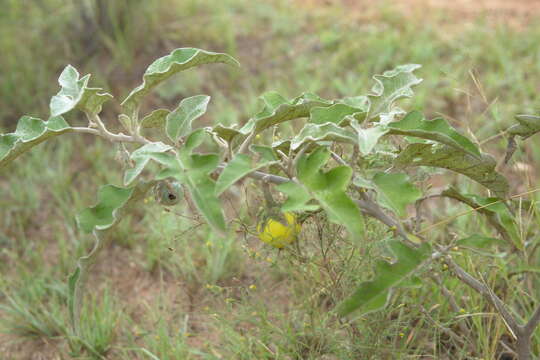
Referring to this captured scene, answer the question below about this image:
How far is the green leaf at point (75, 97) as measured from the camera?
1.15 metres

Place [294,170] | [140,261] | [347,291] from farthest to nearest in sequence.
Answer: [140,261], [347,291], [294,170]

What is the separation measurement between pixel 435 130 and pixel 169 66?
566 millimetres

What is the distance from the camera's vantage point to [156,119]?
4.52 feet

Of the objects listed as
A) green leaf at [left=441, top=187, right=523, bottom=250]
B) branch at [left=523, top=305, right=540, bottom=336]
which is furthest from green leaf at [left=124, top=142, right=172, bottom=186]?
branch at [left=523, top=305, right=540, bottom=336]

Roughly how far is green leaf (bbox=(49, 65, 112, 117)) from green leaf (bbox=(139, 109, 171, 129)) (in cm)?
12

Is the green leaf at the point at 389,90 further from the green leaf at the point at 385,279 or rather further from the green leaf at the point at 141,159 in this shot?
the green leaf at the point at 141,159

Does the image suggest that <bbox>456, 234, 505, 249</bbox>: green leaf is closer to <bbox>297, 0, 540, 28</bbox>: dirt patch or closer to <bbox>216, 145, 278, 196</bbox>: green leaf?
<bbox>216, 145, 278, 196</bbox>: green leaf

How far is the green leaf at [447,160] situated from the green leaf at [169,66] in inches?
16.9

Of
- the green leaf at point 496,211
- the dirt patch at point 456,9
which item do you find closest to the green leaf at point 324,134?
the green leaf at point 496,211

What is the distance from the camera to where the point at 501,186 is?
1.35 meters

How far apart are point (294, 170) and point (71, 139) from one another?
2.15 meters

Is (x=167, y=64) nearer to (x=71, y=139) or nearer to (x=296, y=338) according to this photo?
(x=296, y=338)

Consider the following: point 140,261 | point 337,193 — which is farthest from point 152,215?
point 337,193

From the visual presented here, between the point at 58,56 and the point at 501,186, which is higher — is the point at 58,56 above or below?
below
